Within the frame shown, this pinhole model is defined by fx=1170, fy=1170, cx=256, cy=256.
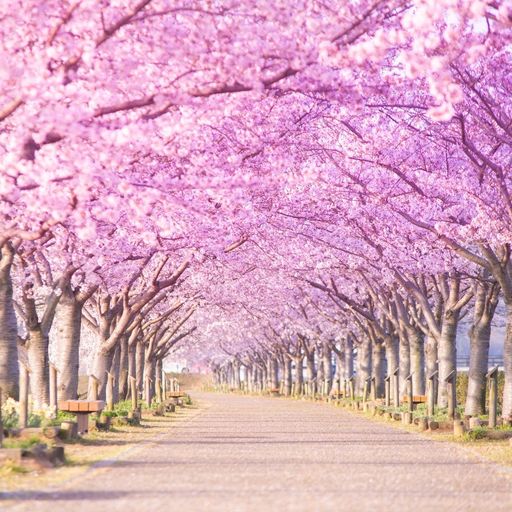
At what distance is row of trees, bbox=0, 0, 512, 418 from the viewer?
14188 millimetres

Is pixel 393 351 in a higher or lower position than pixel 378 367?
higher

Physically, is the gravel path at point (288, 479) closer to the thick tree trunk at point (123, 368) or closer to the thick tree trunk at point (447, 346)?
the thick tree trunk at point (447, 346)

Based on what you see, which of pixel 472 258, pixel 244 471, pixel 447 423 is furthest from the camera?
pixel 447 423

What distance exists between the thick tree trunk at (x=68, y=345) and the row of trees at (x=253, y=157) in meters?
0.07

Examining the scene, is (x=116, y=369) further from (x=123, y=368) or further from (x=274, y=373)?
(x=274, y=373)

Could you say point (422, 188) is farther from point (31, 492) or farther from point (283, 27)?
point (31, 492)

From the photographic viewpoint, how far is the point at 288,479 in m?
15.6

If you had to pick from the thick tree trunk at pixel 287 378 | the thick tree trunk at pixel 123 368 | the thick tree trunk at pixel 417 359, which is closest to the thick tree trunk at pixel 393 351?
the thick tree trunk at pixel 417 359

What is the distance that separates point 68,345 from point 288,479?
17054 mm

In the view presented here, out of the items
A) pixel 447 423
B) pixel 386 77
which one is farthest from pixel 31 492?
pixel 447 423

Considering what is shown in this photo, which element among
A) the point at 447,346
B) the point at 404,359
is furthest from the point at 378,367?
the point at 447,346

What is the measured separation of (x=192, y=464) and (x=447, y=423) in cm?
1272

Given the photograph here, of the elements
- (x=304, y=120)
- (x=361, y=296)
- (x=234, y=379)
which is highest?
(x=304, y=120)

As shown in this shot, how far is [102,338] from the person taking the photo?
38.2m
